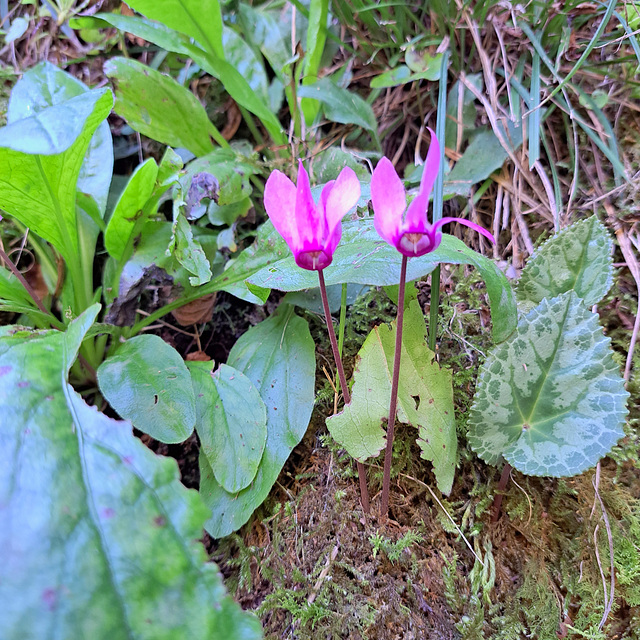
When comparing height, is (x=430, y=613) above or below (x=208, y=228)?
below

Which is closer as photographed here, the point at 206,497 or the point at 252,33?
the point at 206,497

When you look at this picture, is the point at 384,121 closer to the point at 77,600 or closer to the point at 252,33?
the point at 252,33

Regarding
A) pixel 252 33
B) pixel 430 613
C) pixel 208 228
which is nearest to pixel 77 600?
pixel 430 613

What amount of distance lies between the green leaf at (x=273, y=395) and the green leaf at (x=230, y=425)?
0.04 metres

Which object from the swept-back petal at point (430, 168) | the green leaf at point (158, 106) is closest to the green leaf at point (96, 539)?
the swept-back petal at point (430, 168)

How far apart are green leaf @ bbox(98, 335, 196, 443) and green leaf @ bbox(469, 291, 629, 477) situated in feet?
2.00

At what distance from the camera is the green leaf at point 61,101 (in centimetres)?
126

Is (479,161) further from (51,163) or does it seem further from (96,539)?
(96,539)

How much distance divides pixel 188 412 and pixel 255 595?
1.36ft

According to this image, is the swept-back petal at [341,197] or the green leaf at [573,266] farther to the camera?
the green leaf at [573,266]

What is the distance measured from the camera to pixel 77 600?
51 centimetres

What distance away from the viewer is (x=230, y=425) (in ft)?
3.45

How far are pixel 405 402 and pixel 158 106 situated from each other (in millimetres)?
1183

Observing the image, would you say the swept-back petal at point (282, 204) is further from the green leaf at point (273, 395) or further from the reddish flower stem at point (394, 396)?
the green leaf at point (273, 395)
